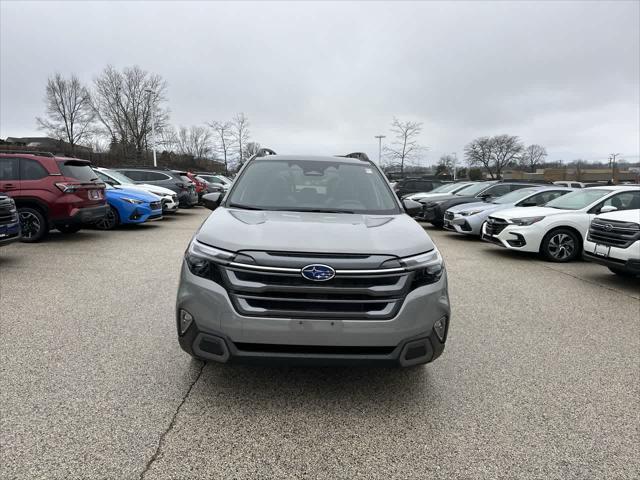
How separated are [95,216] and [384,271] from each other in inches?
334

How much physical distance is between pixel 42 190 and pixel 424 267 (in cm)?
861

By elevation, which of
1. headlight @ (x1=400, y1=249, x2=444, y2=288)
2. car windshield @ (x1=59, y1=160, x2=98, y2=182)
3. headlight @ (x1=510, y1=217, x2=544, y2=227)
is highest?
car windshield @ (x1=59, y1=160, x2=98, y2=182)

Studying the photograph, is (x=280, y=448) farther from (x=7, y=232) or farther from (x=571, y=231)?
(x=571, y=231)

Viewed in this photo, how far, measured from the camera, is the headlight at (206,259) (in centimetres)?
272

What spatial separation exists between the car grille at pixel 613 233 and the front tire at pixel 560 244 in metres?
1.79

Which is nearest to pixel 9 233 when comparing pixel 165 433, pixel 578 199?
pixel 165 433

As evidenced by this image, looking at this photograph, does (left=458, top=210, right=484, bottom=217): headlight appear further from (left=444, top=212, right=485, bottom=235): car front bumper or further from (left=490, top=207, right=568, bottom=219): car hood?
(left=490, top=207, right=568, bottom=219): car hood

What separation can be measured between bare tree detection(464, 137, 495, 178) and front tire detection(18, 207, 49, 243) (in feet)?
257

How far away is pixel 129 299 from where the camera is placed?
5246mm

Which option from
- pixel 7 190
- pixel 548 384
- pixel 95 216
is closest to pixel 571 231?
pixel 548 384

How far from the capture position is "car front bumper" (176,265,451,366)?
2582 millimetres

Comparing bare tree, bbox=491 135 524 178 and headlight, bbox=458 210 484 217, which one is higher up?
bare tree, bbox=491 135 524 178

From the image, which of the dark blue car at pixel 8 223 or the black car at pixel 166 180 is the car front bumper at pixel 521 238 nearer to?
the dark blue car at pixel 8 223

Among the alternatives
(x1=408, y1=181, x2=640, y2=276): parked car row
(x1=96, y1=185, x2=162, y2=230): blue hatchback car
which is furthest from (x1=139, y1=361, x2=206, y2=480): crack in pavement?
(x1=96, y1=185, x2=162, y2=230): blue hatchback car
